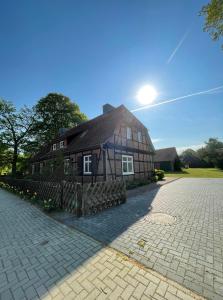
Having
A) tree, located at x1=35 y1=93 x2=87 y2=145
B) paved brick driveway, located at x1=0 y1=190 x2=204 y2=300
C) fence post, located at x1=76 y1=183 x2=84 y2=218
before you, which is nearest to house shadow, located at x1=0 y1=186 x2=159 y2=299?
paved brick driveway, located at x1=0 y1=190 x2=204 y2=300

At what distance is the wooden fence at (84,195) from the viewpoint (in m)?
6.25

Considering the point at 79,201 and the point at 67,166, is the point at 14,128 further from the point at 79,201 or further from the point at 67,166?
the point at 79,201

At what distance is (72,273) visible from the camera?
2879mm

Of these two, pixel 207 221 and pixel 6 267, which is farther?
pixel 207 221

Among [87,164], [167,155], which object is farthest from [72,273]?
[167,155]

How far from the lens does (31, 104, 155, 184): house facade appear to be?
39.7 ft

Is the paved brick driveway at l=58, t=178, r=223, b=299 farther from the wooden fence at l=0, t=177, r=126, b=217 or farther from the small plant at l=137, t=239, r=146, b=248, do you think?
the wooden fence at l=0, t=177, r=126, b=217

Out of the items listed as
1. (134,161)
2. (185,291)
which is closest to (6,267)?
(185,291)

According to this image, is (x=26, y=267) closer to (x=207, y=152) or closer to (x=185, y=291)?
(x=185, y=291)

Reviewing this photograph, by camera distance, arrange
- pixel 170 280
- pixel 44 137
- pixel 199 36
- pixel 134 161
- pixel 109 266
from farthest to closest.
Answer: pixel 44 137
pixel 134 161
pixel 199 36
pixel 109 266
pixel 170 280

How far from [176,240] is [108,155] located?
880 centimetres

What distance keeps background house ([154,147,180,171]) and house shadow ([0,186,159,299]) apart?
3327 cm

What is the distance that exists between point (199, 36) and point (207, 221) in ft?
27.5

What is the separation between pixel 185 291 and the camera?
7.95 ft
